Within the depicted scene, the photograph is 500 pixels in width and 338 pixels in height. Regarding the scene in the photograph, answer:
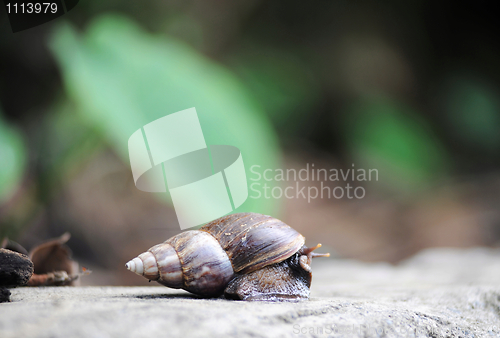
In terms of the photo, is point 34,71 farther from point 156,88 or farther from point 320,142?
point 320,142

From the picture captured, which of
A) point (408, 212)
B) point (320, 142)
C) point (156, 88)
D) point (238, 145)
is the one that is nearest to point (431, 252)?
point (408, 212)

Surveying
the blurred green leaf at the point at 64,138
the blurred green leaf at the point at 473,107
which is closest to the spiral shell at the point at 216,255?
the blurred green leaf at the point at 64,138

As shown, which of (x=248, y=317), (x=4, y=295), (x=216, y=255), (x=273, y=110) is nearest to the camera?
(x=248, y=317)

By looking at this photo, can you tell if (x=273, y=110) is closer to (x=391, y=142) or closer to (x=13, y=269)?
(x=391, y=142)

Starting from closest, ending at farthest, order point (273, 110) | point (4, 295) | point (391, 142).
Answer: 1. point (4, 295)
2. point (273, 110)
3. point (391, 142)

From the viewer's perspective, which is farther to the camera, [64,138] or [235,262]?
[64,138]

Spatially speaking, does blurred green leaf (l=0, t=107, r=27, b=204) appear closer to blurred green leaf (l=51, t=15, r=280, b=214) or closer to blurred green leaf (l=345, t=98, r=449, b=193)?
blurred green leaf (l=51, t=15, r=280, b=214)

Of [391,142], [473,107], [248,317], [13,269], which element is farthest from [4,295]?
[473,107]
